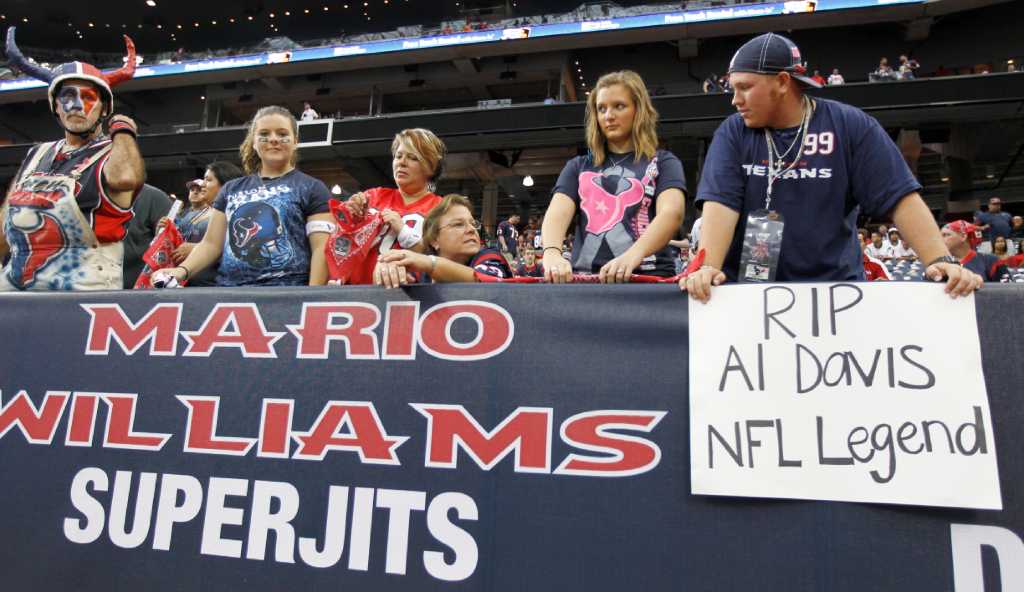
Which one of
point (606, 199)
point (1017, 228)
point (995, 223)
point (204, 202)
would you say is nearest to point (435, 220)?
point (606, 199)

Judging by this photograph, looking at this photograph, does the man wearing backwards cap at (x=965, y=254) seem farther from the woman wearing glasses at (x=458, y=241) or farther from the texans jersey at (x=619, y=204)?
the woman wearing glasses at (x=458, y=241)

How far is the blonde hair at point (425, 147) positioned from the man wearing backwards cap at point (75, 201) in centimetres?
106

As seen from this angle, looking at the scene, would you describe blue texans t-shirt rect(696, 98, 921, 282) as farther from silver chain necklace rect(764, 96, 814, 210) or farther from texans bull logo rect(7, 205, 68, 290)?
texans bull logo rect(7, 205, 68, 290)

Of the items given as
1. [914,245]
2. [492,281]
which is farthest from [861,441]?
[492,281]

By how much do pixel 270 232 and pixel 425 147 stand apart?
2.35 ft

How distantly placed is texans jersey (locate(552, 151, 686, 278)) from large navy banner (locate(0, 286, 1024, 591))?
1.69ft

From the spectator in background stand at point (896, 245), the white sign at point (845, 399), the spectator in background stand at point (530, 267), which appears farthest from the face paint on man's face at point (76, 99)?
the spectator in background stand at point (896, 245)

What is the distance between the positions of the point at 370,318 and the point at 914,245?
5.13 ft

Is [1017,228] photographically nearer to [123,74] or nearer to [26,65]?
[123,74]

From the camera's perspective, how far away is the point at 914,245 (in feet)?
5.90

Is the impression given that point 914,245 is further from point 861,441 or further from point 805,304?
point 861,441

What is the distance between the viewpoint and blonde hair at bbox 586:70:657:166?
2.43 metres

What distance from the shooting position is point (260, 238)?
260cm

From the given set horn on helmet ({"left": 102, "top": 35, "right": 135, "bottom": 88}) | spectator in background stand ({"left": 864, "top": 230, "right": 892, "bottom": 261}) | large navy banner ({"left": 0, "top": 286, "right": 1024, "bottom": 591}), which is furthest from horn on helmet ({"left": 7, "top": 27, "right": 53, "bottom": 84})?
spectator in background stand ({"left": 864, "top": 230, "right": 892, "bottom": 261})
